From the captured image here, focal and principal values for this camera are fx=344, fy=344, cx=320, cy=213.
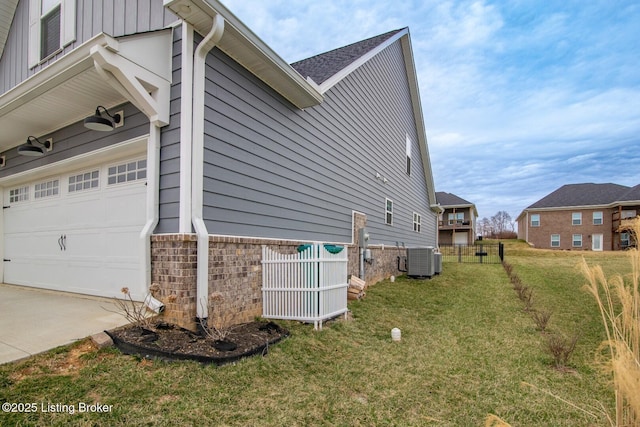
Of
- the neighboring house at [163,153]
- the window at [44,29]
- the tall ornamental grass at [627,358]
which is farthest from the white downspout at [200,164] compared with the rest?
the tall ornamental grass at [627,358]

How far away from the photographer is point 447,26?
13.1m

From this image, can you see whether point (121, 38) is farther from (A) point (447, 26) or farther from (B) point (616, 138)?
(B) point (616, 138)

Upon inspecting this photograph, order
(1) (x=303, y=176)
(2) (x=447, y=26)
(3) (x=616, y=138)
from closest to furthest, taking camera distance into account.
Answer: (1) (x=303, y=176)
(2) (x=447, y=26)
(3) (x=616, y=138)

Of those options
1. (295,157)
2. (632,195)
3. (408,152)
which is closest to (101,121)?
(295,157)

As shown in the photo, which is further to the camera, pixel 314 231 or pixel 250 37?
pixel 314 231

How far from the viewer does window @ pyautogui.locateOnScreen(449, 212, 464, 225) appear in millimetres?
33094

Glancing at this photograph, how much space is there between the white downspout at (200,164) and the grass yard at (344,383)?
104 cm

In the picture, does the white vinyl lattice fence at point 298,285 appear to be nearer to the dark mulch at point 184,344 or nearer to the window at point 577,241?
the dark mulch at point 184,344

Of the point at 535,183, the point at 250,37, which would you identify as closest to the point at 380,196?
the point at 250,37

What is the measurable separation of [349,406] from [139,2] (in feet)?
19.1

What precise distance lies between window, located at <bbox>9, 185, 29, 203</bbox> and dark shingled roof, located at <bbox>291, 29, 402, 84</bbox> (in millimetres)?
6345

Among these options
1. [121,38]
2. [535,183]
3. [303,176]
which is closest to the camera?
[121,38]

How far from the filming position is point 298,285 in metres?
5.14

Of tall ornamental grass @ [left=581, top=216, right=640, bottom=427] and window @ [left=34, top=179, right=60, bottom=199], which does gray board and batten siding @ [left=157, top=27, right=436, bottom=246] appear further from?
tall ornamental grass @ [left=581, top=216, right=640, bottom=427]
